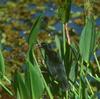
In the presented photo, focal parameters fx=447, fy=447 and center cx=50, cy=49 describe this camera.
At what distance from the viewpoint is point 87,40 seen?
1.30m

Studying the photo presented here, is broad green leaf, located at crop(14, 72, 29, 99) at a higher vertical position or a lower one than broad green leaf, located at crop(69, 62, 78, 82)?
higher

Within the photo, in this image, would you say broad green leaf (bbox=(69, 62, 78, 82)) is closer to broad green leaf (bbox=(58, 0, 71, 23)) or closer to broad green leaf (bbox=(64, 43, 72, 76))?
broad green leaf (bbox=(64, 43, 72, 76))

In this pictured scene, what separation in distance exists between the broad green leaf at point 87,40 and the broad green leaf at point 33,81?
0.16 meters

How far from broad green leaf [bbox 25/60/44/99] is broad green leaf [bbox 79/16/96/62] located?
16cm

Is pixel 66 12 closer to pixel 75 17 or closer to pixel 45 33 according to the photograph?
pixel 45 33

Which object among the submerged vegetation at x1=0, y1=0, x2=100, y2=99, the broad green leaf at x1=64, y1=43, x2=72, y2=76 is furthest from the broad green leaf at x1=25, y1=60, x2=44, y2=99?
the broad green leaf at x1=64, y1=43, x2=72, y2=76

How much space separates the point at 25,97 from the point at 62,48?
0.82 feet

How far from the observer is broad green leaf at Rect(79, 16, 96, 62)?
1.29m

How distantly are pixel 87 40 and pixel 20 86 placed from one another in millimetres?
249

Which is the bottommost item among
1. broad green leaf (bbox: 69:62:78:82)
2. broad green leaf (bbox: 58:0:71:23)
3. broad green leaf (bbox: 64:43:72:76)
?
broad green leaf (bbox: 69:62:78:82)

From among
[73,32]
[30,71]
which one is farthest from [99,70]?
[73,32]

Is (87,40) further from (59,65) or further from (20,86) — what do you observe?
(20,86)

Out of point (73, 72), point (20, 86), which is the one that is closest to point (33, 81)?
point (20, 86)

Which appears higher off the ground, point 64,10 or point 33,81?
point 64,10
